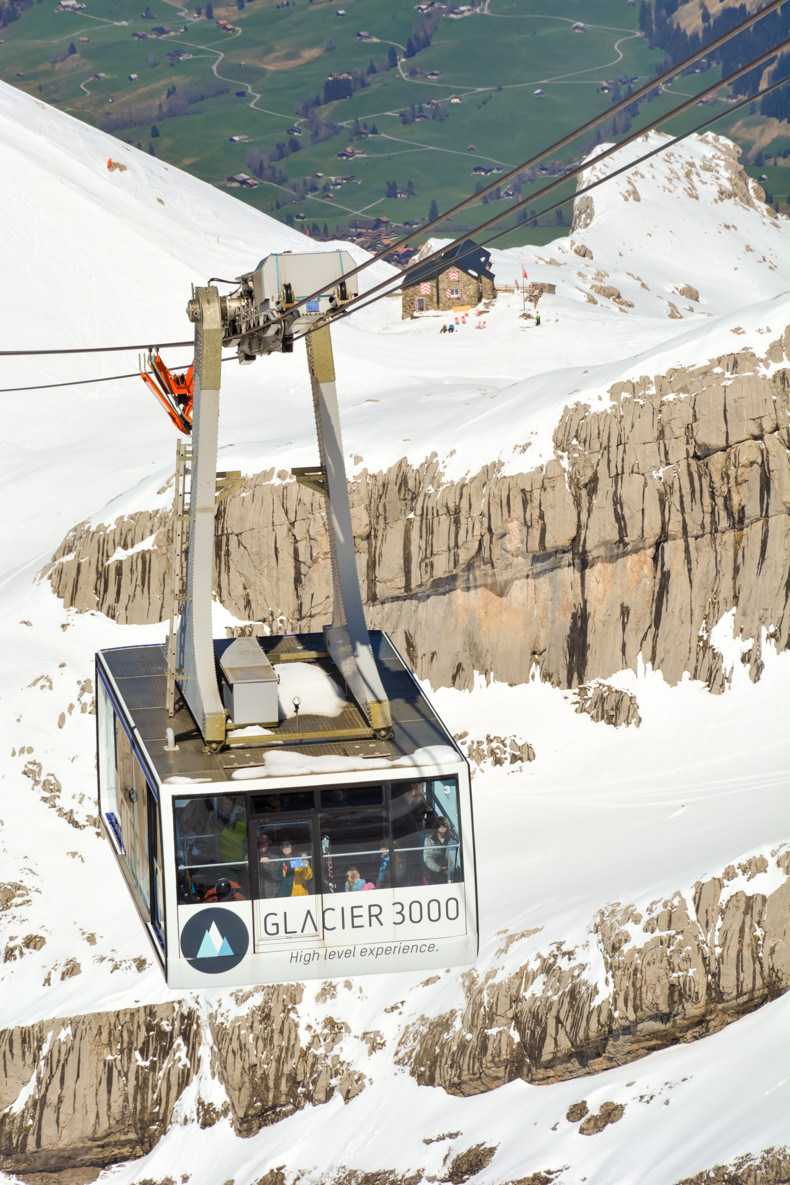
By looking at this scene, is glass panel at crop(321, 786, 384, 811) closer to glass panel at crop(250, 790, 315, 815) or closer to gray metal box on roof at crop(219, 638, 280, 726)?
glass panel at crop(250, 790, 315, 815)

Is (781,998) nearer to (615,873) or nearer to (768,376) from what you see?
(615,873)

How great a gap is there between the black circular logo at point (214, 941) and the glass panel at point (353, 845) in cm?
125

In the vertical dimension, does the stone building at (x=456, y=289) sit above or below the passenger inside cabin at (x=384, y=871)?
above

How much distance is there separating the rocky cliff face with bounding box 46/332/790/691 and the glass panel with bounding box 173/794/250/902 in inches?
1521

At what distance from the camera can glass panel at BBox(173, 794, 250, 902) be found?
1953 centimetres

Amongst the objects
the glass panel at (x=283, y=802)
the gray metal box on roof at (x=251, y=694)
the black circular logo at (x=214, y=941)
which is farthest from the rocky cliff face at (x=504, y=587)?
the glass panel at (x=283, y=802)

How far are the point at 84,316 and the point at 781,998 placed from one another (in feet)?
189

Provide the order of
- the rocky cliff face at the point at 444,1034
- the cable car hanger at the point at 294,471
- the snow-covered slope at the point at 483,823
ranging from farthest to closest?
the rocky cliff face at the point at 444,1034 < the snow-covered slope at the point at 483,823 < the cable car hanger at the point at 294,471

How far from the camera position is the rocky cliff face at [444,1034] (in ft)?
168

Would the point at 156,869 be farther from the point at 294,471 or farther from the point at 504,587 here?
the point at 504,587

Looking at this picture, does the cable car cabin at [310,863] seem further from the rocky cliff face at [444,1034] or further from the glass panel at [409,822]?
the rocky cliff face at [444,1034]

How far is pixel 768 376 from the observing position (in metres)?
55.7

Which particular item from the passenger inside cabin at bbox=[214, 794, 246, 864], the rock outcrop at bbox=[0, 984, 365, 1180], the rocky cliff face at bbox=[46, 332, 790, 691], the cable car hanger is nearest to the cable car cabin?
the passenger inside cabin at bbox=[214, 794, 246, 864]

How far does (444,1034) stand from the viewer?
51.6 m
